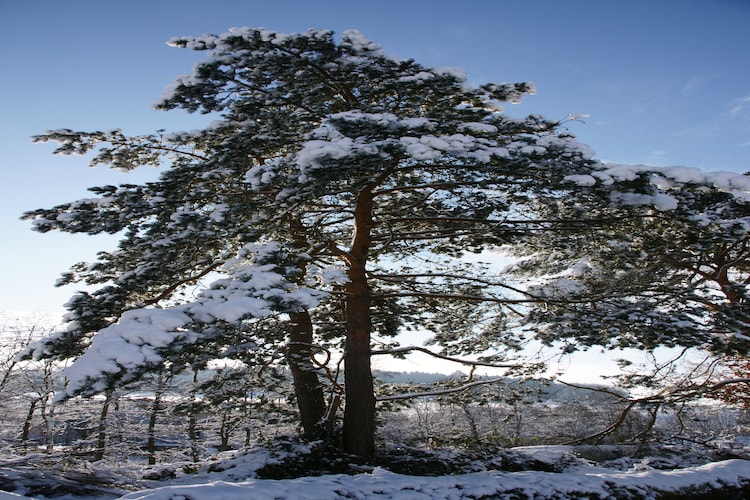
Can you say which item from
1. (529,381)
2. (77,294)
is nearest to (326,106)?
(77,294)

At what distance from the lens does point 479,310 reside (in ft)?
37.2

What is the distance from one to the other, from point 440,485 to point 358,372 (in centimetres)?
318

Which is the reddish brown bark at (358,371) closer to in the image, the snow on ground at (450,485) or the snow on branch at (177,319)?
the snow on ground at (450,485)

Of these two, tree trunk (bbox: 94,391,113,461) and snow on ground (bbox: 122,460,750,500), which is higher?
snow on ground (bbox: 122,460,750,500)

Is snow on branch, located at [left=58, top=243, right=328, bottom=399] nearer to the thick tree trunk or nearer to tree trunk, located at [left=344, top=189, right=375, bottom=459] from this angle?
tree trunk, located at [left=344, top=189, right=375, bottom=459]

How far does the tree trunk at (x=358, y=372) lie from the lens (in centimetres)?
859

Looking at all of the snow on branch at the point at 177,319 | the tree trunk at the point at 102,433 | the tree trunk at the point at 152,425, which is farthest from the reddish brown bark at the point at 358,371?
the tree trunk at the point at 152,425

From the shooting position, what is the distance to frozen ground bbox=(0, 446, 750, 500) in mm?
4652

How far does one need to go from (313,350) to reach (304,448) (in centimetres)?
210

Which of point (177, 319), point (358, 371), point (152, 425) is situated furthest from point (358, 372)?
point (152, 425)

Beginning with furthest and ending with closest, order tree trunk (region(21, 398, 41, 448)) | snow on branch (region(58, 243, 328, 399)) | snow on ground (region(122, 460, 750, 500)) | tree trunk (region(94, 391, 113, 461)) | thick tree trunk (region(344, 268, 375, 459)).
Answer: tree trunk (region(21, 398, 41, 448))
tree trunk (region(94, 391, 113, 461))
thick tree trunk (region(344, 268, 375, 459))
snow on ground (region(122, 460, 750, 500))
snow on branch (region(58, 243, 328, 399))

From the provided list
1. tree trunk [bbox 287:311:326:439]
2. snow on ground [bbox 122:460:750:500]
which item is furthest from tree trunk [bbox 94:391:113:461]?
snow on ground [bbox 122:460:750:500]

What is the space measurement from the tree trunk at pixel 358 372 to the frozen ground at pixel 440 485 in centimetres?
71

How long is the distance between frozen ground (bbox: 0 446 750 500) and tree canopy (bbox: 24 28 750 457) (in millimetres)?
1668
